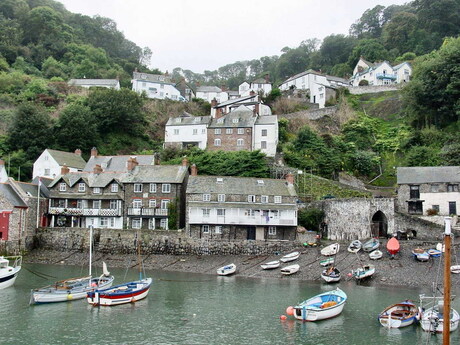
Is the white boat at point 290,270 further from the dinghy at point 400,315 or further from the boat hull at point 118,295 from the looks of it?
the dinghy at point 400,315

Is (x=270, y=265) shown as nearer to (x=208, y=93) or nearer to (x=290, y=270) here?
(x=290, y=270)

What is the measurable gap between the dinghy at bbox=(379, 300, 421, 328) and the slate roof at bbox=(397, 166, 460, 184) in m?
25.0

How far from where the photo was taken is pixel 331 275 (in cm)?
4166

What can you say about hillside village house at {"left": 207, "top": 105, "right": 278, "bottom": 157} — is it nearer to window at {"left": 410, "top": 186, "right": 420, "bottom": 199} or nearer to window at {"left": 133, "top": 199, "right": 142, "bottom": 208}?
window at {"left": 133, "top": 199, "right": 142, "bottom": 208}

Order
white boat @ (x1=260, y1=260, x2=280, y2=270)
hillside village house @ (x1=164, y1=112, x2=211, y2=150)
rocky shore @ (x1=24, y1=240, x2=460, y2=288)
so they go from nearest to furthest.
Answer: rocky shore @ (x1=24, y1=240, x2=460, y2=288), white boat @ (x1=260, y1=260, x2=280, y2=270), hillside village house @ (x1=164, y1=112, x2=211, y2=150)

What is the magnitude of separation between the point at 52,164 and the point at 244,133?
83.4ft

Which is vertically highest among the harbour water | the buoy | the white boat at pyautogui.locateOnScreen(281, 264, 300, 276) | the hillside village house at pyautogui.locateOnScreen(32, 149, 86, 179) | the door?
the hillside village house at pyautogui.locateOnScreen(32, 149, 86, 179)

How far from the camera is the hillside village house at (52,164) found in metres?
63.3

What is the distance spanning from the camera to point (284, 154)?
65750 millimetres

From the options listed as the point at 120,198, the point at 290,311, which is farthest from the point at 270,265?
the point at 120,198

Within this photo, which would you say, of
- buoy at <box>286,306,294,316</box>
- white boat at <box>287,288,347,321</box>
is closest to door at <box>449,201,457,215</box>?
white boat at <box>287,288,347,321</box>

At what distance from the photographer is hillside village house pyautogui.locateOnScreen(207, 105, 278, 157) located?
221ft

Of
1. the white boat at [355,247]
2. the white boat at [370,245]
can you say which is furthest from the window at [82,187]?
the white boat at [370,245]

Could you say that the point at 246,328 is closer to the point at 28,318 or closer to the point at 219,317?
the point at 219,317
